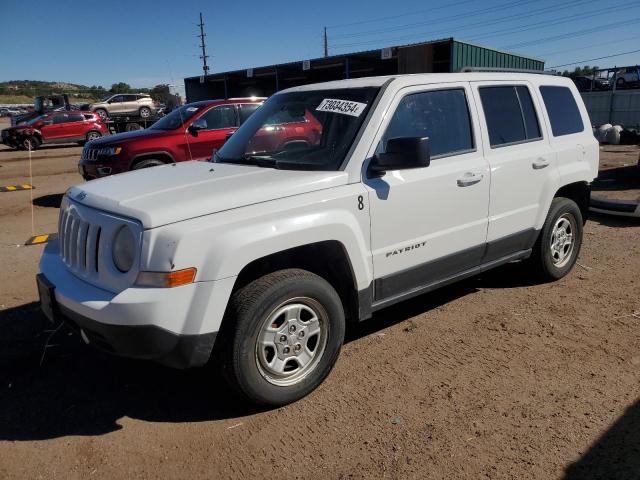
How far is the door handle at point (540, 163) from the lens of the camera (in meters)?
4.45

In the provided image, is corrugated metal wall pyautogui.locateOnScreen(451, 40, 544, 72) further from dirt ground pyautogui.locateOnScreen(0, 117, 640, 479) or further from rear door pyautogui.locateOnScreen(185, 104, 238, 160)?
dirt ground pyautogui.locateOnScreen(0, 117, 640, 479)

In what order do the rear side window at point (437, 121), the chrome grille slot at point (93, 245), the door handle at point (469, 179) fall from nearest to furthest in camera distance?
the chrome grille slot at point (93, 245) → the rear side window at point (437, 121) → the door handle at point (469, 179)

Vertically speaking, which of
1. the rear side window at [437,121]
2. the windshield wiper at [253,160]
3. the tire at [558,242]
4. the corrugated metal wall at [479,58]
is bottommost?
the tire at [558,242]

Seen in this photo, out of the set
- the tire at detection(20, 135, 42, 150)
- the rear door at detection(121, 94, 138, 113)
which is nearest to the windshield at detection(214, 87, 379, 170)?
the tire at detection(20, 135, 42, 150)

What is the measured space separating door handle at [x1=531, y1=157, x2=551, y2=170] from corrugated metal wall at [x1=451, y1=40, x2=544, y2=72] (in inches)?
542

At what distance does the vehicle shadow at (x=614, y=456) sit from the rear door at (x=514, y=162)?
1.73m

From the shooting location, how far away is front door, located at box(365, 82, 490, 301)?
347 centimetres

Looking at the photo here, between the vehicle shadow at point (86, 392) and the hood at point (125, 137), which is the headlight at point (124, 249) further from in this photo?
the hood at point (125, 137)

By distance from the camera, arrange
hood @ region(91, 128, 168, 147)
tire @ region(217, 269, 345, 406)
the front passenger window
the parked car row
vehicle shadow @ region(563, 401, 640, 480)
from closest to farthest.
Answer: vehicle shadow @ region(563, 401, 640, 480)
tire @ region(217, 269, 345, 406)
hood @ region(91, 128, 168, 147)
the front passenger window
the parked car row

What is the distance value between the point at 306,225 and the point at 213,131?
23.2 ft

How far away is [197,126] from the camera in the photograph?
8.63m

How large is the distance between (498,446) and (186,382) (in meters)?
2.03

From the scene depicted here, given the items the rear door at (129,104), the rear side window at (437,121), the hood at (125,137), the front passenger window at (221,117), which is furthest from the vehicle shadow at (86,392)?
the rear door at (129,104)

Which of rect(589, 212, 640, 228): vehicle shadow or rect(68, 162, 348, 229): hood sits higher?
rect(68, 162, 348, 229): hood
